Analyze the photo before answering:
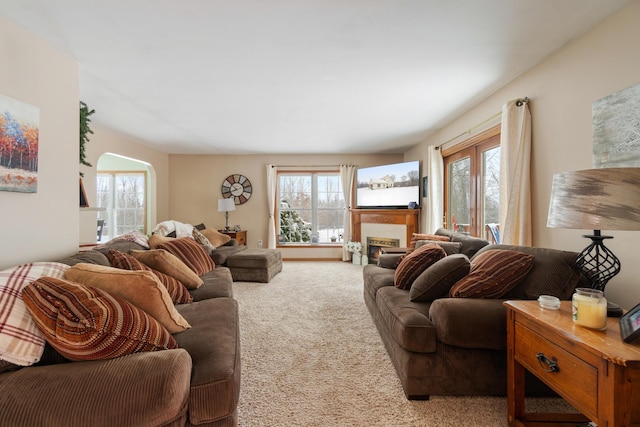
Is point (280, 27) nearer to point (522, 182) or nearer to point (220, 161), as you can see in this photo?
point (522, 182)

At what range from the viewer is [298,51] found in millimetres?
2252

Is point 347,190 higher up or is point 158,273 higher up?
point 347,190

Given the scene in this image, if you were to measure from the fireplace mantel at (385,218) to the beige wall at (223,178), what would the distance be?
0.71 meters

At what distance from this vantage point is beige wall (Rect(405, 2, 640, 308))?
1731 millimetres

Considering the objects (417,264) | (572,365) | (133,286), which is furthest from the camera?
(417,264)

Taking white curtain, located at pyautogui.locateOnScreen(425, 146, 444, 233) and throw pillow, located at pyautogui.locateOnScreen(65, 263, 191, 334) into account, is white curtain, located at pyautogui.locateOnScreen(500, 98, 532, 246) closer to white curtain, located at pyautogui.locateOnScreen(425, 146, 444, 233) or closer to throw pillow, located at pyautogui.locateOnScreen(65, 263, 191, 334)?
white curtain, located at pyautogui.locateOnScreen(425, 146, 444, 233)

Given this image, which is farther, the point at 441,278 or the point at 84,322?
the point at 441,278

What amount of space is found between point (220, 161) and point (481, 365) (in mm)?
5985

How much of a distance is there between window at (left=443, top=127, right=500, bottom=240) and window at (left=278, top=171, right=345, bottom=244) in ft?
8.61

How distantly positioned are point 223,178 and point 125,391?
5.73m

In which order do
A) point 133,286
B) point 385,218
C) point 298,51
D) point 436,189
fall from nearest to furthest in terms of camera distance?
point 133,286
point 298,51
point 436,189
point 385,218

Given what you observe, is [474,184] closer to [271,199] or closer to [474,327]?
[474,327]

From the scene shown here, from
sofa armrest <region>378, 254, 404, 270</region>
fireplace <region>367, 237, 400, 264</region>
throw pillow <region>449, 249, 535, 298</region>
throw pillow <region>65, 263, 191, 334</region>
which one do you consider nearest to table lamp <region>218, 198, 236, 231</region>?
fireplace <region>367, 237, 400, 264</region>

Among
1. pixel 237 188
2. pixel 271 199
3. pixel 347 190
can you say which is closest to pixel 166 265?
pixel 271 199
